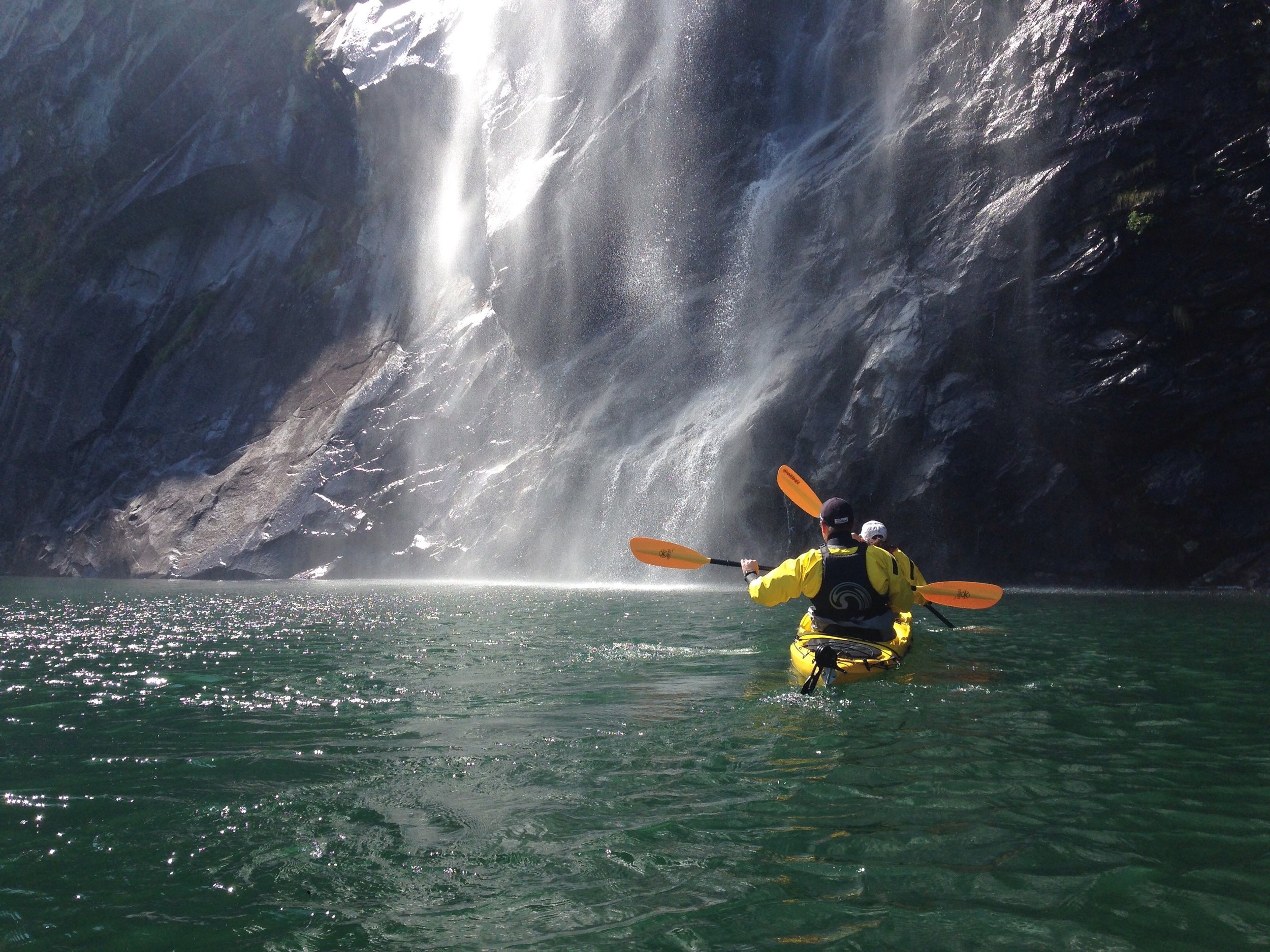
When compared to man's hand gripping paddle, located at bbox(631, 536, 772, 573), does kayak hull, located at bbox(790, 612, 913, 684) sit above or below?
below

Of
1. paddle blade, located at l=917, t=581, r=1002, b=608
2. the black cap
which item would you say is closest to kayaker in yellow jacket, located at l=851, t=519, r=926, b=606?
paddle blade, located at l=917, t=581, r=1002, b=608

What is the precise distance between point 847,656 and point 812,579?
77cm

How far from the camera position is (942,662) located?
923cm

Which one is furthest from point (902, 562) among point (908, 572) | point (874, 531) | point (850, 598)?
point (874, 531)

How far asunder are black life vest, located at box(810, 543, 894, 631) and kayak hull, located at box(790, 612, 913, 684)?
0.65ft

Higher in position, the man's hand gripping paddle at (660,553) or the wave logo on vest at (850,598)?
the man's hand gripping paddle at (660,553)

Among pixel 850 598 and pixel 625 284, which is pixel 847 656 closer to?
pixel 850 598

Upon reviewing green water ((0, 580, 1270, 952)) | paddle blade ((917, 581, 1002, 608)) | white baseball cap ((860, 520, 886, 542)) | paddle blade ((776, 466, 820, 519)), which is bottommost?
green water ((0, 580, 1270, 952))

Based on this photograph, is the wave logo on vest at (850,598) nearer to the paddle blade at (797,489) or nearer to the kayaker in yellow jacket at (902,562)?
the kayaker in yellow jacket at (902,562)

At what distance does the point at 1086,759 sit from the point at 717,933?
3210 mm

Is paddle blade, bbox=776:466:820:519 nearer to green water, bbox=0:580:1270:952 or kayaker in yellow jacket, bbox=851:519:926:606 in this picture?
kayaker in yellow jacket, bbox=851:519:926:606

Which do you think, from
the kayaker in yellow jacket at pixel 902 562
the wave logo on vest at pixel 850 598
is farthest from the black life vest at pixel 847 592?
the kayaker in yellow jacket at pixel 902 562

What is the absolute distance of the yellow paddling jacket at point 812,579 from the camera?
814 cm

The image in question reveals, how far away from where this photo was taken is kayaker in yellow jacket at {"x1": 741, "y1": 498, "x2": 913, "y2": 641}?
8.15 metres
